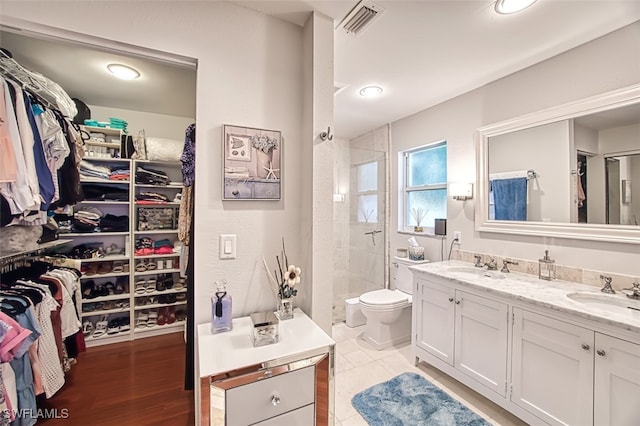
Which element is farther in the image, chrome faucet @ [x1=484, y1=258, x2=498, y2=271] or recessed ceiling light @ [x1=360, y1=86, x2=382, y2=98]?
recessed ceiling light @ [x1=360, y1=86, x2=382, y2=98]

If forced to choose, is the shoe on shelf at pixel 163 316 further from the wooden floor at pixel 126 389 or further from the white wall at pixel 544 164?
the white wall at pixel 544 164

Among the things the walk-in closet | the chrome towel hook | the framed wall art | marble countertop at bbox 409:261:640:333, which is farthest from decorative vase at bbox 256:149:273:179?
marble countertop at bbox 409:261:640:333

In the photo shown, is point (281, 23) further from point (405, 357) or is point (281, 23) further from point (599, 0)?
point (405, 357)

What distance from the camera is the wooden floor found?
171 cm

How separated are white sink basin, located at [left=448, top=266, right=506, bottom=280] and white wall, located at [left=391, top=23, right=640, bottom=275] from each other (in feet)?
0.75

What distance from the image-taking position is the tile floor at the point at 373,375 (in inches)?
67.6

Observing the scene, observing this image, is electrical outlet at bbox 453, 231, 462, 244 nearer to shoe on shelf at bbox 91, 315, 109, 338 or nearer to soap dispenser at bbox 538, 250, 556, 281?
soap dispenser at bbox 538, 250, 556, 281

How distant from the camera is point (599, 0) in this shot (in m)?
1.41

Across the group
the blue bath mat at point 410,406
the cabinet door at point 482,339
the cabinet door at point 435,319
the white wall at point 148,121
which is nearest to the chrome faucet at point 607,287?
the cabinet door at point 482,339

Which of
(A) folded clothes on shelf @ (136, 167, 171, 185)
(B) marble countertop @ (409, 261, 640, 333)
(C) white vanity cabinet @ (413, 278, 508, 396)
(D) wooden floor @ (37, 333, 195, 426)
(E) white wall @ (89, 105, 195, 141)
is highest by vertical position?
(E) white wall @ (89, 105, 195, 141)

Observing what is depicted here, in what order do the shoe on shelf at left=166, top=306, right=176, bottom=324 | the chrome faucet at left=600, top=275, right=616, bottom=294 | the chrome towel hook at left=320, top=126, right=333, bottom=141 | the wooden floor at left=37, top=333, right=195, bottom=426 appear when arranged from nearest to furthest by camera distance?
the chrome towel hook at left=320, top=126, right=333, bottom=141, the chrome faucet at left=600, top=275, right=616, bottom=294, the wooden floor at left=37, top=333, right=195, bottom=426, the shoe on shelf at left=166, top=306, right=176, bottom=324

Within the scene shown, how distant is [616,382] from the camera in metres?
1.25

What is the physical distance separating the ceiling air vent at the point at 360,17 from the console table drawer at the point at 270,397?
1.86m

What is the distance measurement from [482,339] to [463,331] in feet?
0.44
